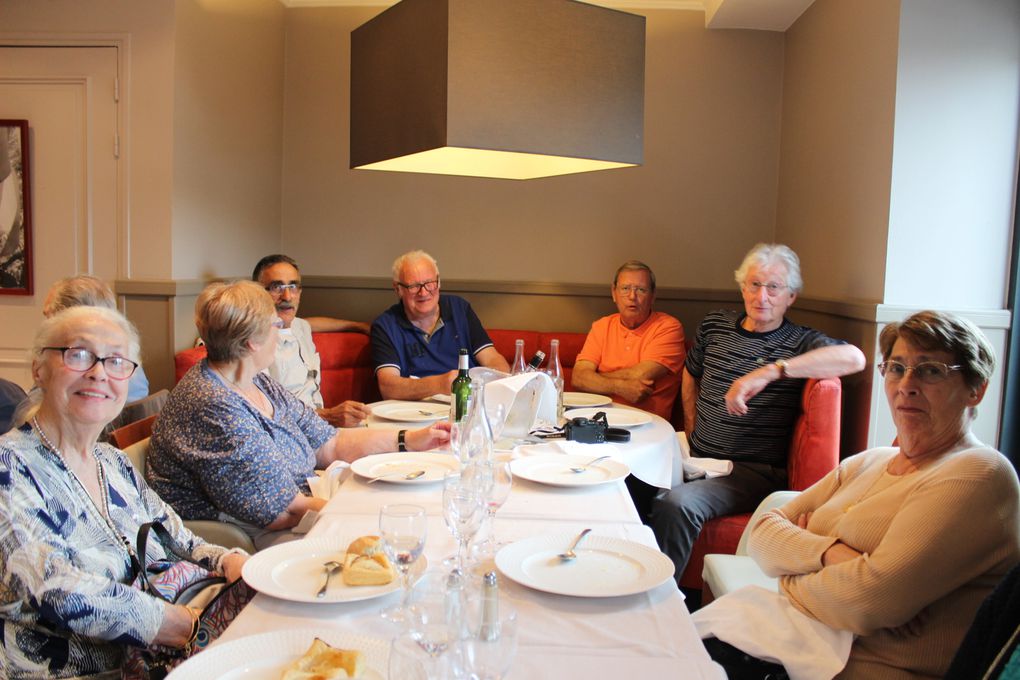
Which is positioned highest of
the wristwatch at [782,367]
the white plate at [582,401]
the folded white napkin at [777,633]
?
the wristwatch at [782,367]

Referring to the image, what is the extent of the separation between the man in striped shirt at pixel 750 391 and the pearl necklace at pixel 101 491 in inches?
71.3

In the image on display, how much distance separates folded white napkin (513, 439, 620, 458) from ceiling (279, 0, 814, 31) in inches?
107

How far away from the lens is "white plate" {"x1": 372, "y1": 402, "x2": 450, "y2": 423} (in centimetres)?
281

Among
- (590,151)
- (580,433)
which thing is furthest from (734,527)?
(590,151)

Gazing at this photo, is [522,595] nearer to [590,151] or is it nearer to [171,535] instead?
[171,535]

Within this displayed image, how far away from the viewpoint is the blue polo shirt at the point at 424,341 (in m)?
3.81

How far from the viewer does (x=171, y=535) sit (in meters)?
1.83

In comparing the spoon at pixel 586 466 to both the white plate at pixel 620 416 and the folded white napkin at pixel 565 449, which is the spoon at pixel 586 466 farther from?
the white plate at pixel 620 416

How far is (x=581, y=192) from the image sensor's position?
4.67 m

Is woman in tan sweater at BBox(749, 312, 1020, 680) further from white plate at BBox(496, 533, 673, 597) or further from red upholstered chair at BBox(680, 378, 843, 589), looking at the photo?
red upholstered chair at BBox(680, 378, 843, 589)

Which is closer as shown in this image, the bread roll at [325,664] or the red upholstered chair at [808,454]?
the bread roll at [325,664]

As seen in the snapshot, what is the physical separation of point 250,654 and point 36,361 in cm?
86

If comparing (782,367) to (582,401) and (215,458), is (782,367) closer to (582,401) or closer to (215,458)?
(582,401)

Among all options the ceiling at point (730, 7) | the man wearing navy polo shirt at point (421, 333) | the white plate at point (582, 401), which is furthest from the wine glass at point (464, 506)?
the ceiling at point (730, 7)
